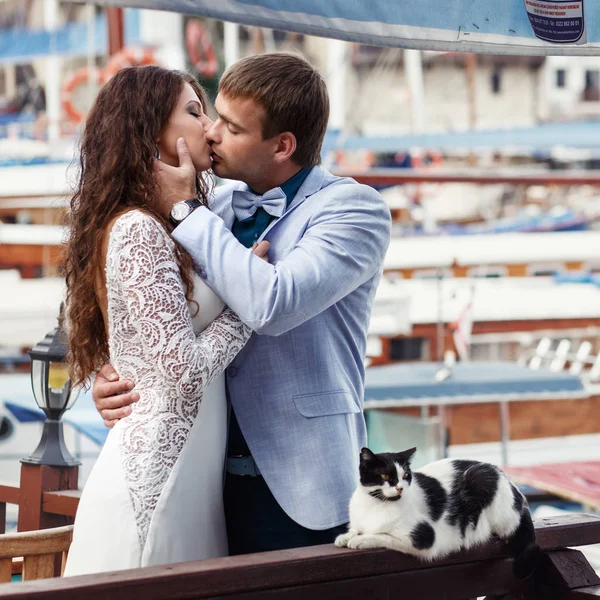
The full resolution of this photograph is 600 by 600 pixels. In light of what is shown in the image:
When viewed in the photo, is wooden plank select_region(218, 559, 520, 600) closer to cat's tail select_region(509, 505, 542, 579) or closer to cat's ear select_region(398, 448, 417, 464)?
cat's tail select_region(509, 505, 542, 579)

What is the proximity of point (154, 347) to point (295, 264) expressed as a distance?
13.5 inches

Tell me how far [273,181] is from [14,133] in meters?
24.6

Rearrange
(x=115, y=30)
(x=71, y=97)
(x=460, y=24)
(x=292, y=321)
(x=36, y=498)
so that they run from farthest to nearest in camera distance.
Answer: (x=71, y=97), (x=115, y=30), (x=36, y=498), (x=460, y=24), (x=292, y=321)

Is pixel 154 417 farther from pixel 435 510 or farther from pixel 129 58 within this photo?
pixel 129 58

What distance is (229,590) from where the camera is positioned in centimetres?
180

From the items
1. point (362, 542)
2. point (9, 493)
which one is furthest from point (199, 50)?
point (362, 542)

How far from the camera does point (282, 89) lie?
7.34 feet

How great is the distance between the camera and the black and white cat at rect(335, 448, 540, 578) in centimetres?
200

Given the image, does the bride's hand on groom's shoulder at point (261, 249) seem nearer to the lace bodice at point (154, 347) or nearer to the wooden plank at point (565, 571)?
the lace bodice at point (154, 347)

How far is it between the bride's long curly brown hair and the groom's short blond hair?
14 cm

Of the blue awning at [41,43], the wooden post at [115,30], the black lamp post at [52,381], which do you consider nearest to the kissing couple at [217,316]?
the black lamp post at [52,381]

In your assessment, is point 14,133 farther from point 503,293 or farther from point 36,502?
point 36,502

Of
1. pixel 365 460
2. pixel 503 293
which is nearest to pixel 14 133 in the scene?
pixel 503 293

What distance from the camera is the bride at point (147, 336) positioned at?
203 centimetres
